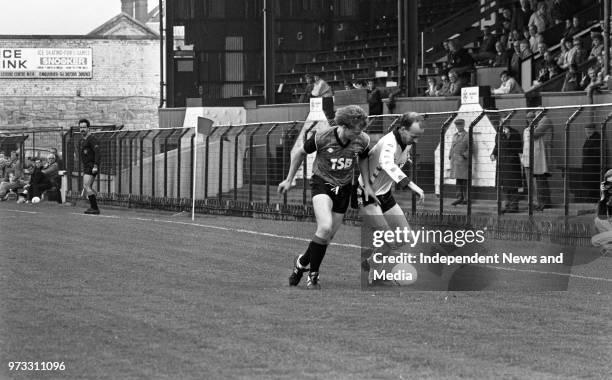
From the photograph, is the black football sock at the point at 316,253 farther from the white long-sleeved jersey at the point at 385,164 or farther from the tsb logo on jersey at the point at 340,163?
the white long-sleeved jersey at the point at 385,164

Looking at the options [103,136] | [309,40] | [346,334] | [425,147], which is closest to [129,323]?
[346,334]

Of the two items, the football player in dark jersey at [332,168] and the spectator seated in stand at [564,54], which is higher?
→ the spectator seated in stand at [564,54]

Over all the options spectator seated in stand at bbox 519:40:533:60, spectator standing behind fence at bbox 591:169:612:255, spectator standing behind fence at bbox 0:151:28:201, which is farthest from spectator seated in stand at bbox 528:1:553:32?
spectator standing behind fence at bbox 0:151:28:201

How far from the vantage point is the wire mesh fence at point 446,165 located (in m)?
20.4

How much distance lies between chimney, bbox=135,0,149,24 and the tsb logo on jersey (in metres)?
64.7

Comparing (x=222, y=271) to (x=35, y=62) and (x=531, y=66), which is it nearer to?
(x=531, y=66)

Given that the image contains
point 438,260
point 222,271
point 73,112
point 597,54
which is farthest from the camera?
point 73,112

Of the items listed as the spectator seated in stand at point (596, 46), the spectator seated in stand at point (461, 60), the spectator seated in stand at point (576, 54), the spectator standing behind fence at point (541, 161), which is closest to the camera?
the spectator standing behind fence at point (541, 161)

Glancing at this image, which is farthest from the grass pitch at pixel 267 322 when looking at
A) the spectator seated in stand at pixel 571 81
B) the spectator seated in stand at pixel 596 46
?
the spectator seated in stand at pixel 596 46

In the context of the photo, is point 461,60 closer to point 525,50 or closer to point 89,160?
point 525,50

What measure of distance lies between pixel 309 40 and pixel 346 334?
33943 mm

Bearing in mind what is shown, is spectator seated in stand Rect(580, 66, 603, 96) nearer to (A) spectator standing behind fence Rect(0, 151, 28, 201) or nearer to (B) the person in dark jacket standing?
(B) the person in dark jacket standing

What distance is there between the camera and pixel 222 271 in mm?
16031

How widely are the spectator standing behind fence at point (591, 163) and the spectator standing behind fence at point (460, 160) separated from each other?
2.61 metres
